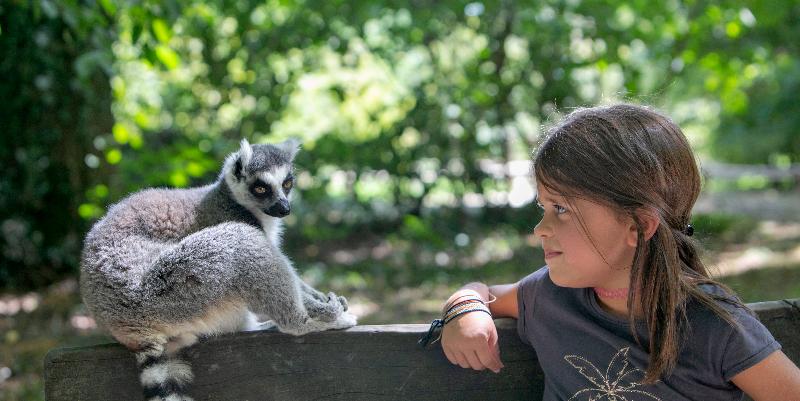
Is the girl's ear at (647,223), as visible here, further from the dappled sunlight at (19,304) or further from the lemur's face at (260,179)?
the dappled sunlight at (19,304)

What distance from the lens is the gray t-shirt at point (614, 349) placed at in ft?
4.93

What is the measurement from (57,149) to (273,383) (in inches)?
203

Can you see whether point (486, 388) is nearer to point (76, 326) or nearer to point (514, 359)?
point (514, 359)

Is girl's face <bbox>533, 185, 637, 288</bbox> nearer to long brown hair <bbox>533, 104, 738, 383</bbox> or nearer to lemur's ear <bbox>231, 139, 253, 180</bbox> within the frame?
long brown hair <bbox>533, 104, 738, 383</bbox>

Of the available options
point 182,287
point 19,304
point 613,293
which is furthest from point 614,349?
point 19,304

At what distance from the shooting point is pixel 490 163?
715 centimetres

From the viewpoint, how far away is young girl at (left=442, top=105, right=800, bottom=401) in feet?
4.96

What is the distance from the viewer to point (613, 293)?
1.68 meters

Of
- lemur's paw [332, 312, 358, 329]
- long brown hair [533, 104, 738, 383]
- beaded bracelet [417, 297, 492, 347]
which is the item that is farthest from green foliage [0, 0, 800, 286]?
long brown hair [533, 104, 738, 383]

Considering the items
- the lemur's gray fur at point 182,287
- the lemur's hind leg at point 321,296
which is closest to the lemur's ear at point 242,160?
the lemur's gray fur at point 182,287

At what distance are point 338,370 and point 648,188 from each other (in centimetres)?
89

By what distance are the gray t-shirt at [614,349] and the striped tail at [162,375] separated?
2.79ft

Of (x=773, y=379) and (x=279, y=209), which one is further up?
(x=279, y=209)

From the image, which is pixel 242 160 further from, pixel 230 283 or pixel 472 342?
pixel 472 342
